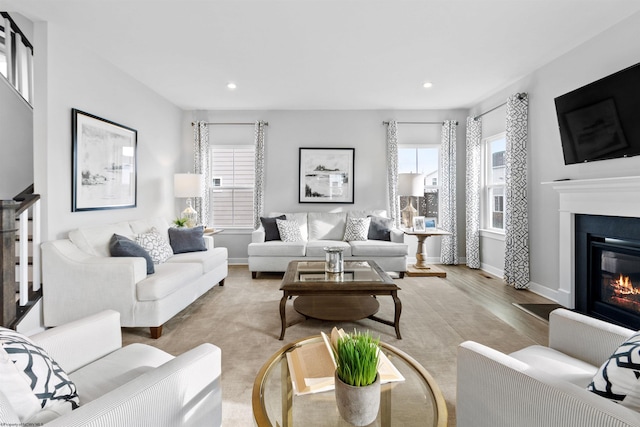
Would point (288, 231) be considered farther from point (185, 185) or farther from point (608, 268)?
point (608, 268)

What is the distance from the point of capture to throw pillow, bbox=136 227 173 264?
321cm

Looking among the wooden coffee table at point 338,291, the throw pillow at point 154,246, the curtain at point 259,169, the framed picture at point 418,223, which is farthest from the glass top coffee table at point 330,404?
the curtain at point 259,169

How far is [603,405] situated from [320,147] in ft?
15.9

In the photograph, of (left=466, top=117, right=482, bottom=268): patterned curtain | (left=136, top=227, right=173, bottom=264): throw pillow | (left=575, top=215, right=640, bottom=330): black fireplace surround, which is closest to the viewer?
(left=575, top=215, right=640, bottom=330): black fireplace surround

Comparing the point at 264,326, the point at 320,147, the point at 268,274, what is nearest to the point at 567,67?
the point at 320,147

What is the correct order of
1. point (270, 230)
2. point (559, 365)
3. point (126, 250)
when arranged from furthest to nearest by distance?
point (270, 230)
point (126, 250)
point (559, 365)

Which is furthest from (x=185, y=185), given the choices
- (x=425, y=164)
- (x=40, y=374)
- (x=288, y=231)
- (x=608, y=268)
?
(x=608, y=268)

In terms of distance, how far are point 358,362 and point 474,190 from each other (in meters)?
4.70

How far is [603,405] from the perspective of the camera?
82cm

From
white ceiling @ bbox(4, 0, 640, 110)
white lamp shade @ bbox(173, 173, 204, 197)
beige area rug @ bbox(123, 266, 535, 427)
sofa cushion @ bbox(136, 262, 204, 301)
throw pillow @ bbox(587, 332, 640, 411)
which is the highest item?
white ceiling @ bbox(4, 0, 640, 110)

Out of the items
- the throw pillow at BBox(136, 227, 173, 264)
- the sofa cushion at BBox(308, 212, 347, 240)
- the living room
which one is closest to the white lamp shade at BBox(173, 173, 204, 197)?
the living room

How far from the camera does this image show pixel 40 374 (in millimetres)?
904

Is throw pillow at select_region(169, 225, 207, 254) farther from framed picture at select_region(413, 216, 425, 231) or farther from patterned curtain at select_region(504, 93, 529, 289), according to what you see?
patterned curtain at select_region(504, 93, 529, 289)

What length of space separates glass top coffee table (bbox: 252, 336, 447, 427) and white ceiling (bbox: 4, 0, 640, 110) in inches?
103
